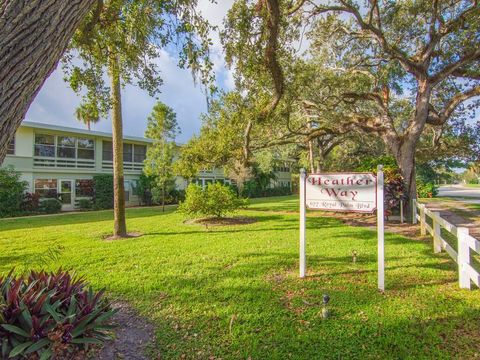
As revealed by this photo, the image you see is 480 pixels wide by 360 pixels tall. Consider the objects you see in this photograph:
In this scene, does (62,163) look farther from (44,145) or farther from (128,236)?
(128,236)

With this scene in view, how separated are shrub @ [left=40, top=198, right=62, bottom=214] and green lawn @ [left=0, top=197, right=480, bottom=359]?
10897 millimetres

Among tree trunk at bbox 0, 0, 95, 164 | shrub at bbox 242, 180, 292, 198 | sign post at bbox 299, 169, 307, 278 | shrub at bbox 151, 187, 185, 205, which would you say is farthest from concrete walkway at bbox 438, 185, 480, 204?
tree trunk at bbox 0, 0, 95, 164

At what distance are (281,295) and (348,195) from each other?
6.11 ft

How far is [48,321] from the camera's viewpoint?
2.84m

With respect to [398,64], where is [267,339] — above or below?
below

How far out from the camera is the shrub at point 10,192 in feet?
52.4

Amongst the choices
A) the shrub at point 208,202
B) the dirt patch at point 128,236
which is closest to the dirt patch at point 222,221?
the shrub at point 208,202

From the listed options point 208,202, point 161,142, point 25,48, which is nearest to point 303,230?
point 25,48

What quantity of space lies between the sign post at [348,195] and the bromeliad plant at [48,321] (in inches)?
131

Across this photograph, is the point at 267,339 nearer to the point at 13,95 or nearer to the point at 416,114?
the point at 13,95

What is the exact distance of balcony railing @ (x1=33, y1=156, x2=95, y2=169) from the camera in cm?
1920

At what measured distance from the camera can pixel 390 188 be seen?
436 inches

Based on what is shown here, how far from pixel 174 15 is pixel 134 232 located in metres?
7.25

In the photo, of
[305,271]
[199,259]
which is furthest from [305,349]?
[199,259]
